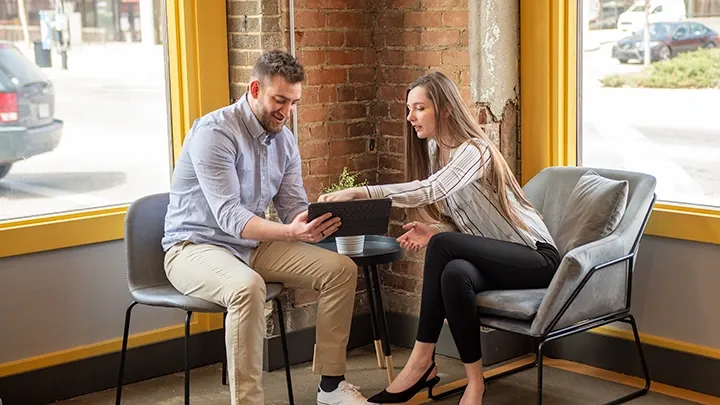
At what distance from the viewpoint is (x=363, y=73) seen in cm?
459

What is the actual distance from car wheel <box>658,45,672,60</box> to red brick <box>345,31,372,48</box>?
1322 millimetres

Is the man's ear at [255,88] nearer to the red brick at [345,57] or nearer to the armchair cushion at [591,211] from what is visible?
the red brick at [345,57]

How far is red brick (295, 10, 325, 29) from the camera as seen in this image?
14.0ft

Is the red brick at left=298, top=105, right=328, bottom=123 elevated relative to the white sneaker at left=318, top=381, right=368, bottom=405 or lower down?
elevated

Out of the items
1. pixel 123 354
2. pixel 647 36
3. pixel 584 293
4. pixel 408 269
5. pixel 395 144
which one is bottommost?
pixel 123 354

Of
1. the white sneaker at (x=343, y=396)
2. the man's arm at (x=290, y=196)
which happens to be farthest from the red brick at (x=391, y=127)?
the white sneaker at (x=343, y=396)

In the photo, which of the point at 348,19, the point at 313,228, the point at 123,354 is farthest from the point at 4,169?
the point at 348,19

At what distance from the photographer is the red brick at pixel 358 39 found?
4.51m

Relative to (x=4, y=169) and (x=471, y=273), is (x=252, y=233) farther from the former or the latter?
(x=4, y=169)

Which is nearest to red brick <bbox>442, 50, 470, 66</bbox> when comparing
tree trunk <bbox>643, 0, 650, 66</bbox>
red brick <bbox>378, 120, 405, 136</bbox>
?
red brick <bbox>378, 120, 405, 136</bbox>

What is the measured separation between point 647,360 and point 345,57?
1.84 m

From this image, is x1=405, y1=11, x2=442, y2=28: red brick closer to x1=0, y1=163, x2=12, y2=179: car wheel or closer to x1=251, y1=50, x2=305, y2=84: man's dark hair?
x1=251, y1=50, x2=305, y2=84: man's dark hair

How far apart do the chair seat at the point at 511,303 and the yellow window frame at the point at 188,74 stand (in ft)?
4.84

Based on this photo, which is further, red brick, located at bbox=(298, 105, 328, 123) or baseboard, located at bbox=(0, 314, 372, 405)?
red brick, located at bbox=(298, 105, 328, 123)
